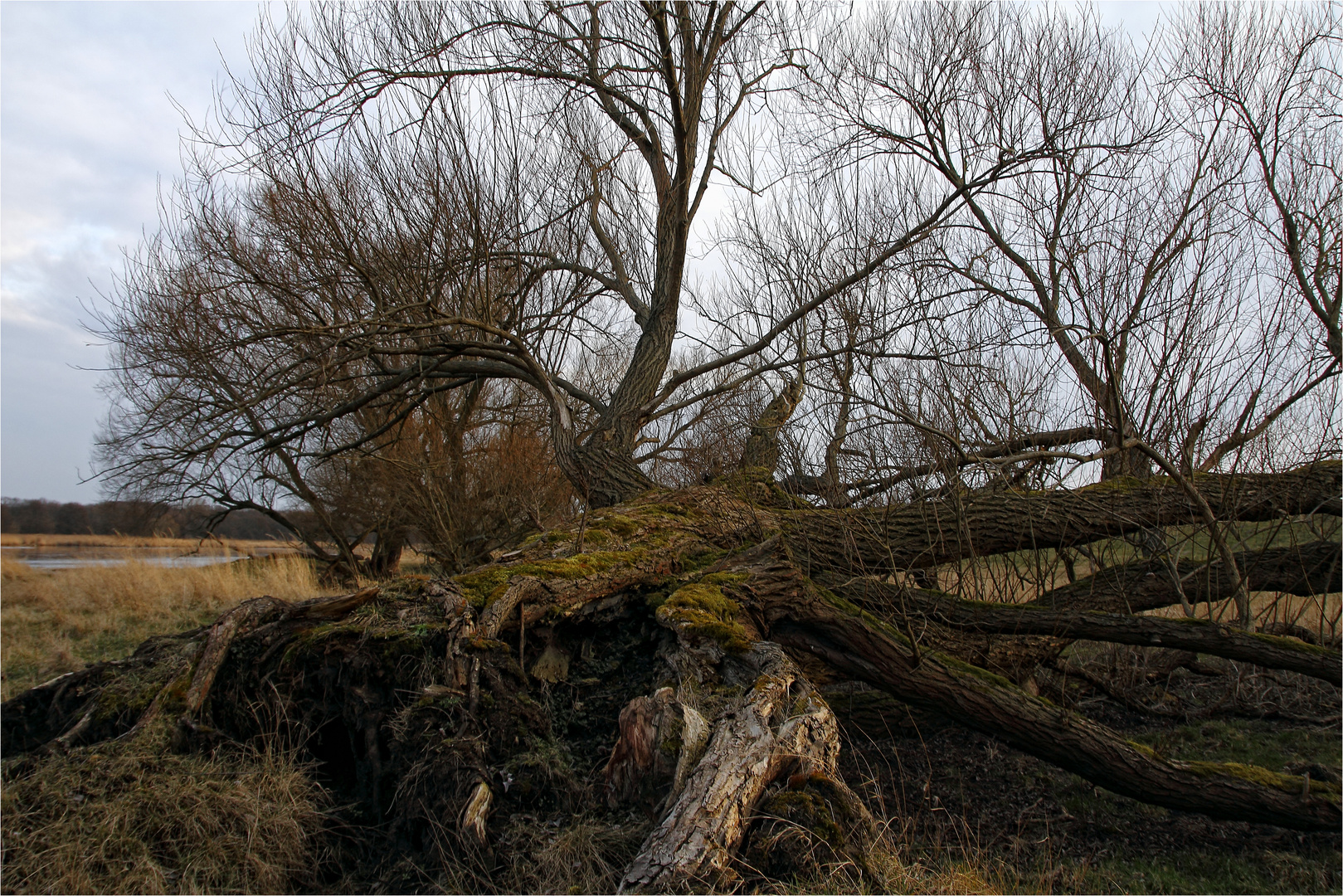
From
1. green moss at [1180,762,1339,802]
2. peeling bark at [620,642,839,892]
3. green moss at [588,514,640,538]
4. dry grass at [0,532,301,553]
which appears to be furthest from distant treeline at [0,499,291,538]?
green moss at [1180,762,1339,802]

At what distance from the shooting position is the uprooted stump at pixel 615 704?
2801 millimetres

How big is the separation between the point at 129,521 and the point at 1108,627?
57.1 feet

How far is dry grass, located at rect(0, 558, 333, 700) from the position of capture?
6.66 meters

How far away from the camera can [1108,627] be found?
509 cm

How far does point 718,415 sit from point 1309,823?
25.1 ft

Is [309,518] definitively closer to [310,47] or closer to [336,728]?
[310,47]

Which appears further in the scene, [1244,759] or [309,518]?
[309,518]

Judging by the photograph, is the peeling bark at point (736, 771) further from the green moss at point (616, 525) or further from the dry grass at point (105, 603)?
the dry grass at point (105, 603)

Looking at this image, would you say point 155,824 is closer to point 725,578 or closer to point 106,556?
point 725,578

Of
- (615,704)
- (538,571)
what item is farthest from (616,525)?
(615,704)

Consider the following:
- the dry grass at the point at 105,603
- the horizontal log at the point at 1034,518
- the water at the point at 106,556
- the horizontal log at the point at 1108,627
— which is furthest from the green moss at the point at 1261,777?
the water at the point at 106,556

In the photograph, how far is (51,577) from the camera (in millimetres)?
11383

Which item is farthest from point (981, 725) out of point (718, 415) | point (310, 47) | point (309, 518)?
point (309, 518)

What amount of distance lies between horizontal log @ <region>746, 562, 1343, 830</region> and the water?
11.5 meters
